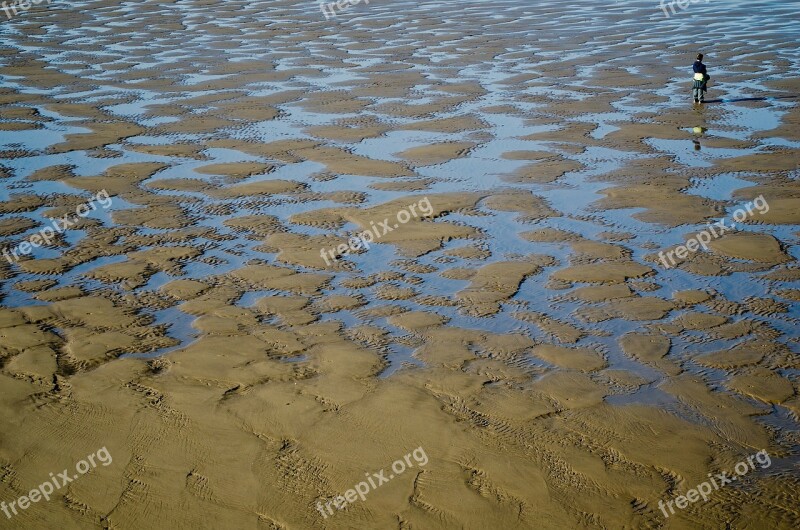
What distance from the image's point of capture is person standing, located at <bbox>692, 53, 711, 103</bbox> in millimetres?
13070

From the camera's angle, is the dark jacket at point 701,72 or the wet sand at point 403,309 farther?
the dark jacket at point 701,72

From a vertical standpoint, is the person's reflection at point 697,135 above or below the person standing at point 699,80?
below

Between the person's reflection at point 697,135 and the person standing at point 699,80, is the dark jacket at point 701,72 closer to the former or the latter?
the person standing at point 699,80

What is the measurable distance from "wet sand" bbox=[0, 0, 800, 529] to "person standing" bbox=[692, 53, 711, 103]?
484 millimetres

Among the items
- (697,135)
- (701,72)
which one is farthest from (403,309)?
(701,72)


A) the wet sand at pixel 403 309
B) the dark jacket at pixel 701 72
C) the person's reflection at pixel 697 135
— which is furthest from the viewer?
the dark jacket at pixel 701 72

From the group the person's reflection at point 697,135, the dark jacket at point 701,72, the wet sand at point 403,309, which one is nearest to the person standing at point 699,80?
the dark jacket at point 701,72

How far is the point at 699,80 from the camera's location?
13.2 metres

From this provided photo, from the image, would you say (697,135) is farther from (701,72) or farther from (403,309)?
(403,309)

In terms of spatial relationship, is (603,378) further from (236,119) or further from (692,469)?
(236,119)

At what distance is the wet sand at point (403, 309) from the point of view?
4336 mm

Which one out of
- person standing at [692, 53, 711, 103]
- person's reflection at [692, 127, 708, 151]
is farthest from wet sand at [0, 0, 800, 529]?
person standing at [692, 53, 711, 103]

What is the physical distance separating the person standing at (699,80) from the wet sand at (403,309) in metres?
0.48

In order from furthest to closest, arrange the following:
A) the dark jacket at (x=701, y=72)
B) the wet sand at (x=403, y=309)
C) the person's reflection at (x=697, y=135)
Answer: the dark jacket at (x=701, y=72) → the person's reflection at (x=697, y=135) → the wet sand at (x=403, y=309)
